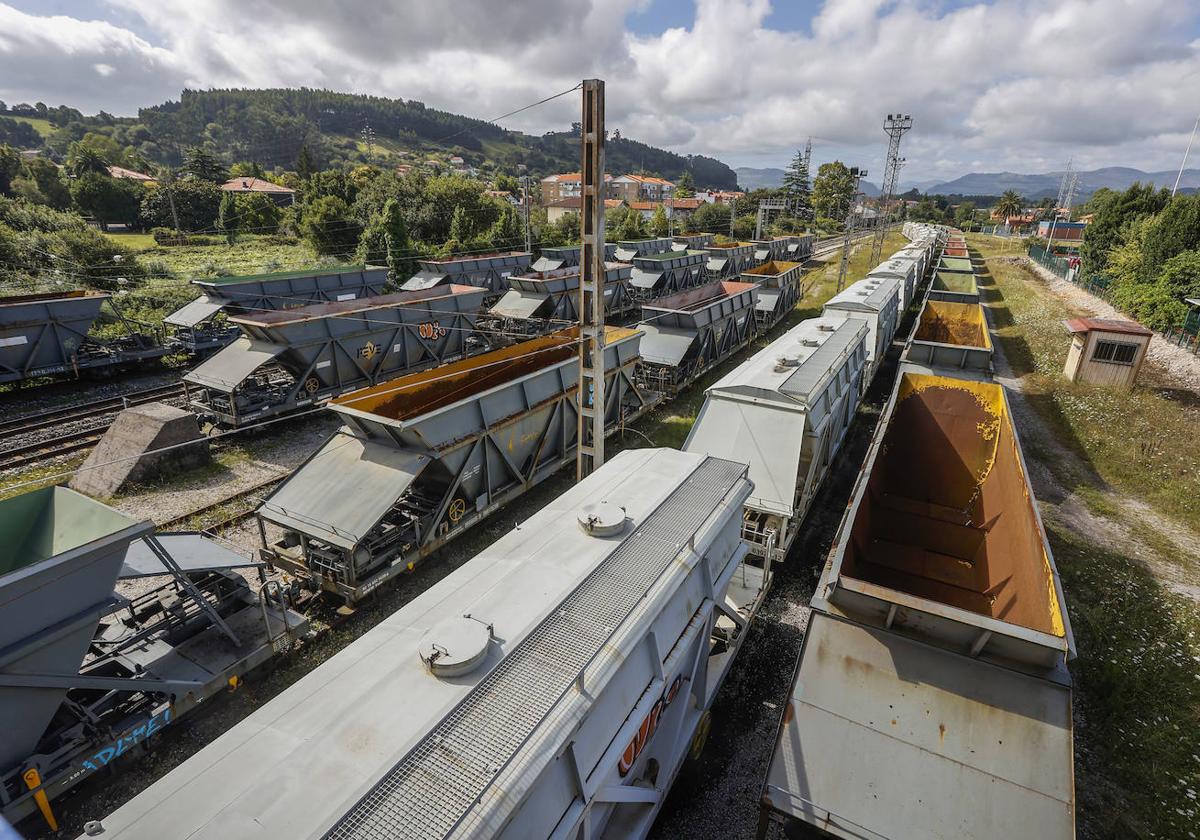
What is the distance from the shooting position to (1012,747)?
4250mm

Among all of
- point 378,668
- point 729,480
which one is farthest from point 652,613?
point 729,480

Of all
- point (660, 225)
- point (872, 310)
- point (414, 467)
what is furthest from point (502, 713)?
point (660, 225)

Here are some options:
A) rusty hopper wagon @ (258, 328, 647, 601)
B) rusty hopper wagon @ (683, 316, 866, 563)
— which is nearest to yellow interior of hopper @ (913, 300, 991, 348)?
rusty hopper wagon @ (683, 316, 866, 563)

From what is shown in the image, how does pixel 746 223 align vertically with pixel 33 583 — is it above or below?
above

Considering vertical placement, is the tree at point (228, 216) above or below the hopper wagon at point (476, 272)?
above

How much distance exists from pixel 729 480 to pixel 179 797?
5.19 metres

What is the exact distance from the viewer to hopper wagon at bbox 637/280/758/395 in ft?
53.3

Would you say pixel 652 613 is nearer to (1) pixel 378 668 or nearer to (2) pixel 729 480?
(1) pixel 378 668

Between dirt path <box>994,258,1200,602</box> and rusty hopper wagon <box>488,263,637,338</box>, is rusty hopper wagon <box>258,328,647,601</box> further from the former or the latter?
dirt path <box>994,258,1200,602</box>

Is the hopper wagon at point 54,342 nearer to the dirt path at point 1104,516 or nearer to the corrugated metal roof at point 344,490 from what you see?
the corrugated metal roof at point 344,490

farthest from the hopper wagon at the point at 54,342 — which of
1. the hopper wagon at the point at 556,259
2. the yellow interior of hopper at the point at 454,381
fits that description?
the hopper wagon at the point at 556,259

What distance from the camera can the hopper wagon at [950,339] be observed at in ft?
42.6

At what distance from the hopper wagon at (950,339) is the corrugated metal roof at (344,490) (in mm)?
11408

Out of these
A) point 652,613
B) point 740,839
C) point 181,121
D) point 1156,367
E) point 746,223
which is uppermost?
point 181,121
